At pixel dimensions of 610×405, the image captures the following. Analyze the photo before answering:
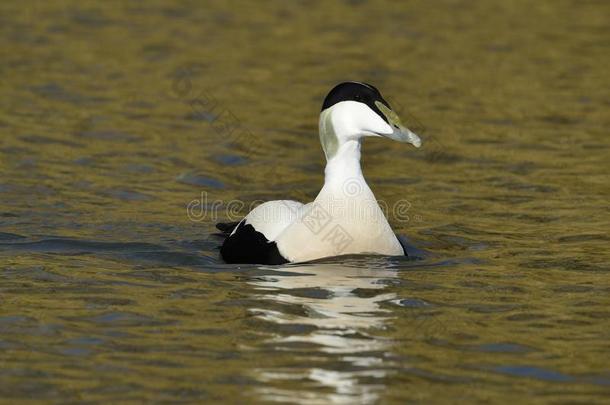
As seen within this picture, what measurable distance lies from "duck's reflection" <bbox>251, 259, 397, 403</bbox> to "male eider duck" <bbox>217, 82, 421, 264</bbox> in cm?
14

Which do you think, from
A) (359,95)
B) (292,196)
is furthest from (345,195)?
(292,196)

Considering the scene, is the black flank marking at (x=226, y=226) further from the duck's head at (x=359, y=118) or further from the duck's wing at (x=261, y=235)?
the duck's head at (x=359, y=118)

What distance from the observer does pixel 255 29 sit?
2038 cm

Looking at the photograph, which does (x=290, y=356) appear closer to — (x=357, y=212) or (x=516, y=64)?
(x=357, y=212)

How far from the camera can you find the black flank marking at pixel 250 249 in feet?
30.0

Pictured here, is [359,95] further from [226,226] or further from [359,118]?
[226,226]

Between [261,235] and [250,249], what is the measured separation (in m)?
0.15

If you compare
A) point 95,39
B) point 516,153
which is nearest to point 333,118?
point 516,153

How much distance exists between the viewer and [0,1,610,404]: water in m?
6.93

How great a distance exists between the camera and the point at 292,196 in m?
12.2

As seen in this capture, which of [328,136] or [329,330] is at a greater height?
[328,136]

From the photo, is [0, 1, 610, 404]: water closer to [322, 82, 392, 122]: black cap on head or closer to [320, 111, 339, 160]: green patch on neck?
[320, 111, 339, 160]: green patch on neck

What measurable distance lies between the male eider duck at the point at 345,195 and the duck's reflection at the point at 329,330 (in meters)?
0.14

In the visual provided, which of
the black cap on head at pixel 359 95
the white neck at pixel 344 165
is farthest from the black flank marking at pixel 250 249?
the black cap on head at pixel 359 95
